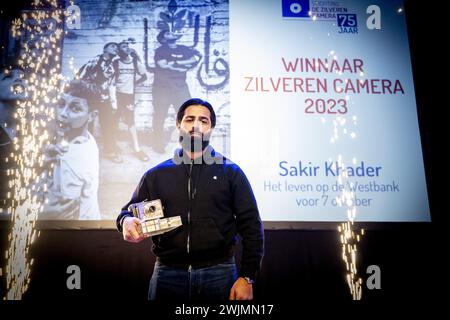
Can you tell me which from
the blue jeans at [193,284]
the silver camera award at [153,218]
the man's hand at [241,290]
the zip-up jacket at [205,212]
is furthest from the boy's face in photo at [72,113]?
the man's hand at [241,290]

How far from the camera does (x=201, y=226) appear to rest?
1.51 metres

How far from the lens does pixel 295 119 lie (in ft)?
7.52

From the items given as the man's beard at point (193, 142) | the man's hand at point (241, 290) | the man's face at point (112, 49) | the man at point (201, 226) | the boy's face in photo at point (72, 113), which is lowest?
the man's hand at point (241, 290)

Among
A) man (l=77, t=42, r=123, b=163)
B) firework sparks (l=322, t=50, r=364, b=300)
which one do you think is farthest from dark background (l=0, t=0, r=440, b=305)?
man (l=77, t=42, r=123, b=163)

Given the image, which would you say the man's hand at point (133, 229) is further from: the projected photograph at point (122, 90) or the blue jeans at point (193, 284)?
the projected photograph at point (122, 90)

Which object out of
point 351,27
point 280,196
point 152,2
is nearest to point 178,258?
point 280,196

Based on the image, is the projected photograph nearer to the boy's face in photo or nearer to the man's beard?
the boy's face in photo

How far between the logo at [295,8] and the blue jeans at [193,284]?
1949mm

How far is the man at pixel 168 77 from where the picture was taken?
7.38 feet

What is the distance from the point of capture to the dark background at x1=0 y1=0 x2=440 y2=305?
2.12m

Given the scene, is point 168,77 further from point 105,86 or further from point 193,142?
point 193,142
